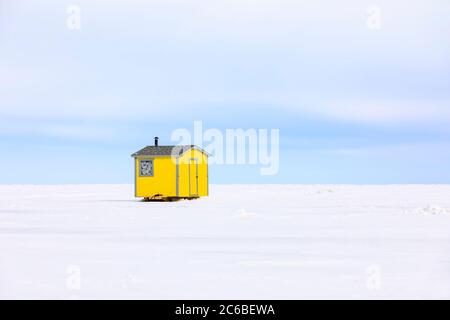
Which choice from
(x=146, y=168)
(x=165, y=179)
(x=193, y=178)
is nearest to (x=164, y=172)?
(x=165, y=179)

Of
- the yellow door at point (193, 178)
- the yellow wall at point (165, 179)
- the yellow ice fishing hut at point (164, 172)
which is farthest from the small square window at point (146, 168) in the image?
the yellow door at point (193, 178)

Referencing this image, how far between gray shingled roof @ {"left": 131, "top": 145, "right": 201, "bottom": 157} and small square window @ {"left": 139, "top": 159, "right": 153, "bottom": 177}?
19.8 inches

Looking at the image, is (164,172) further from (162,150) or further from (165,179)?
(162,150)

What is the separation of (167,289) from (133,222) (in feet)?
39.3

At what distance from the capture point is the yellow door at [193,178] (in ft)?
131

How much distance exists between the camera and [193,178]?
40625 mm

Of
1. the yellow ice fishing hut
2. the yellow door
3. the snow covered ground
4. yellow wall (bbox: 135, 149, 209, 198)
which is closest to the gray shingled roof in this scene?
the yellow ice fishing hut

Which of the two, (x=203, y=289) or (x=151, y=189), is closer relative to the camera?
(x=203, y=289)

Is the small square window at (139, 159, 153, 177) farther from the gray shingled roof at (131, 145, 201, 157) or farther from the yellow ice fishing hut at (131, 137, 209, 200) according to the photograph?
the gray shingled roof at (131, 145, 201, 157)

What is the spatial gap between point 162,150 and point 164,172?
1.56m

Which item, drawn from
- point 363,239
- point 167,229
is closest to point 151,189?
point 167,229
